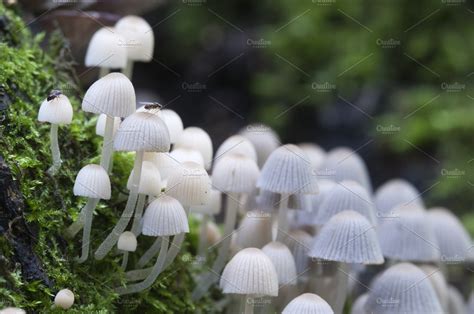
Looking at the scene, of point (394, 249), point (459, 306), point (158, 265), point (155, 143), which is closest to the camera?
point (155, 143)

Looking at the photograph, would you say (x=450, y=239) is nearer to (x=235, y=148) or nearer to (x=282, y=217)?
(x=282, y=217)

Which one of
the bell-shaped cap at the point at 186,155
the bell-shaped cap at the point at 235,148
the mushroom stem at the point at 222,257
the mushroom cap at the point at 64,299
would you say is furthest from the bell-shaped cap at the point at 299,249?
the mushroom cap at the point at 64,299

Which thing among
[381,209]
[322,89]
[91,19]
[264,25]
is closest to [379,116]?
[322,89]

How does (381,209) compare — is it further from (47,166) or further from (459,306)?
(47,166)

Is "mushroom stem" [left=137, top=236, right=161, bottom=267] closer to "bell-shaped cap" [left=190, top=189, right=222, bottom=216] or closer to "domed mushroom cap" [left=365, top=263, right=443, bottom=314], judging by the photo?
"bell-shaped cap" [left=190, top=189, right=222, bottom=216]

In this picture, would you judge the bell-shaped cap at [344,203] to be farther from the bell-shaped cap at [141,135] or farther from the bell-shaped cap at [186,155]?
the bell-shaped cap at [141,135]
